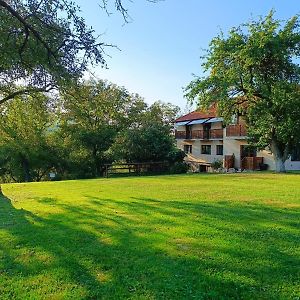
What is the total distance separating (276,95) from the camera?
24.8 m

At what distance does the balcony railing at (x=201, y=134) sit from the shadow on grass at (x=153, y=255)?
32.4 meters

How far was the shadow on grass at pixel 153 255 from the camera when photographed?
4.40 metres

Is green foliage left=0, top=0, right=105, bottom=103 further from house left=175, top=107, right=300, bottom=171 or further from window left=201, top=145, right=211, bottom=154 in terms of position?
window left=201, top=145, right=211, bottom=154

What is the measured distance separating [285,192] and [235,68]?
1591cm

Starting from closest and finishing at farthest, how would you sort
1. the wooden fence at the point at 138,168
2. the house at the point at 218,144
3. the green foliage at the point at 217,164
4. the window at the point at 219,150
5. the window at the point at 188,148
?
the wooden fence at the point at 138,168 → the house at the point at 218,144 → the green foliage at the point at 217,164 → the window at the point at 219,150 → the window at the point at 188,148

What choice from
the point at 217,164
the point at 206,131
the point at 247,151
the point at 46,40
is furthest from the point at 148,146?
the point at 46,40

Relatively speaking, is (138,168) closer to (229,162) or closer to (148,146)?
(148,146)

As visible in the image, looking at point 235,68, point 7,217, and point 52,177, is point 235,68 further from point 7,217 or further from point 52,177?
point 52,177

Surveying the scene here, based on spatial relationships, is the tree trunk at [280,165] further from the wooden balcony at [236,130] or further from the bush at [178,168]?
the bush at [178,168]

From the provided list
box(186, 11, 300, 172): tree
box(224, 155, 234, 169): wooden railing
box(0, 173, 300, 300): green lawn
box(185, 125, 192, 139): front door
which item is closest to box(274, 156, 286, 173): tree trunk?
box(186, 11, 300, 172): tree

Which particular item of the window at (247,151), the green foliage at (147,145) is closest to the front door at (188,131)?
the window at (247,151)

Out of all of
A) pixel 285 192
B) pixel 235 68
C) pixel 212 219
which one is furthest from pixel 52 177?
pixel 212 219

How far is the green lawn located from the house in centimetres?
2366

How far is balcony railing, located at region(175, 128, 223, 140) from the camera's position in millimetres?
41103
